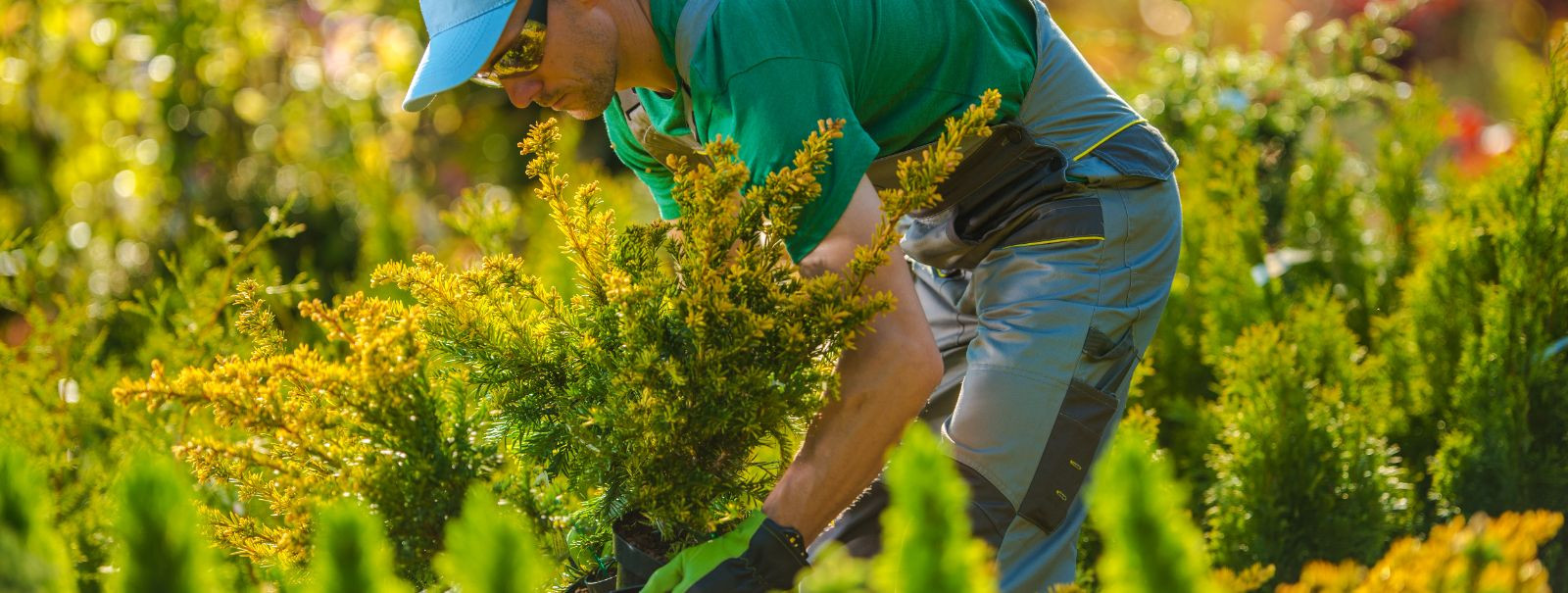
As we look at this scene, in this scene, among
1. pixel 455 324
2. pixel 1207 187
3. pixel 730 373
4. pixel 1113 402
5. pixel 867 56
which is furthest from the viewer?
pixel 1207 187

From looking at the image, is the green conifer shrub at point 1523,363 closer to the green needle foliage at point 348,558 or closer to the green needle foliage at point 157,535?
the green needle foliage at point 348,558

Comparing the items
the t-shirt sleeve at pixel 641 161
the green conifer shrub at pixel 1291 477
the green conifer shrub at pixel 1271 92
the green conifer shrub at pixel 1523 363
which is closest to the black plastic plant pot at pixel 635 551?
the t-shirt sleeve at pixel 641 161

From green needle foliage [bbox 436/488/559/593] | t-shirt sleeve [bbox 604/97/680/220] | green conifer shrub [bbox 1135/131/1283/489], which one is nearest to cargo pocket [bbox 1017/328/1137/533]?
t-shirt sleeve [bbox 604/97/680/220]

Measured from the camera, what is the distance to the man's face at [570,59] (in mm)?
2125

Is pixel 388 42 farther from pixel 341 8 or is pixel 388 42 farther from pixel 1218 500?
pixel 1218 500

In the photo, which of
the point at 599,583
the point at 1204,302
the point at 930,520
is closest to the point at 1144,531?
the point at 930,520

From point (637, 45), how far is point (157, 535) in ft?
3.94

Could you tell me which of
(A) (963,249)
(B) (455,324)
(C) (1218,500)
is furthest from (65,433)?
(C) (1218,500)

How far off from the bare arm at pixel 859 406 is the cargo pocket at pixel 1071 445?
1.56ft

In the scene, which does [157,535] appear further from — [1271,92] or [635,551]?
[1271,92]

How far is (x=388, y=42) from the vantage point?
259 inches

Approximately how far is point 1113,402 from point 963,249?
1.39 ft

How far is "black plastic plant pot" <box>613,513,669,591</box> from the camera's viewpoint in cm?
183

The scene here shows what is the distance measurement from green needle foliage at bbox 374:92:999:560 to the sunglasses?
0.24 meters
